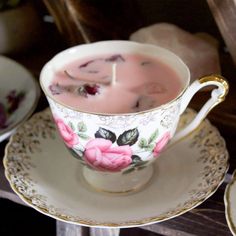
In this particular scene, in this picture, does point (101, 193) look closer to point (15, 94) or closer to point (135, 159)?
point (135, 159)

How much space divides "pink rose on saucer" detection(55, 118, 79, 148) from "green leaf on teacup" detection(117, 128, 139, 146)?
39 millimetres

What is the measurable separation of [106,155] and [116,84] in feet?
0.21

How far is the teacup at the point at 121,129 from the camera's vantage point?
461 mm

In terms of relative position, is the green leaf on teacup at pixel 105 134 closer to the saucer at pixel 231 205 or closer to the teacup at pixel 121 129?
the teacup at pixel 121 129

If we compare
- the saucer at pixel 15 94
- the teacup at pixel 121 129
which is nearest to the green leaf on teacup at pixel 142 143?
the teacup at pixel 121 129

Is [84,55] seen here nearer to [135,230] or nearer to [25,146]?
[25,146]

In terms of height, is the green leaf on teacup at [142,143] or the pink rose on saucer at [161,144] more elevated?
the green leaf on teacup at [142,143]

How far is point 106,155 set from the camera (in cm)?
48

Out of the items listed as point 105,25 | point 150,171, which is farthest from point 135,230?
point 105,25

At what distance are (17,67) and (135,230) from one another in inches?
9.2

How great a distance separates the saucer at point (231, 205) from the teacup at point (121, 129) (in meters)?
0.07

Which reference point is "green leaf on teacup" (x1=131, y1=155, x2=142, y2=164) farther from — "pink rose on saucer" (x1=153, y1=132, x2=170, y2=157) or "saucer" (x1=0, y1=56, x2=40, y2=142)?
"saucer" (x1=0, y1=56, x2=40, y2=142)

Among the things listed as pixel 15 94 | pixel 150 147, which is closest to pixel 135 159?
pixel 150 147

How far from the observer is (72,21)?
24.6 inches
